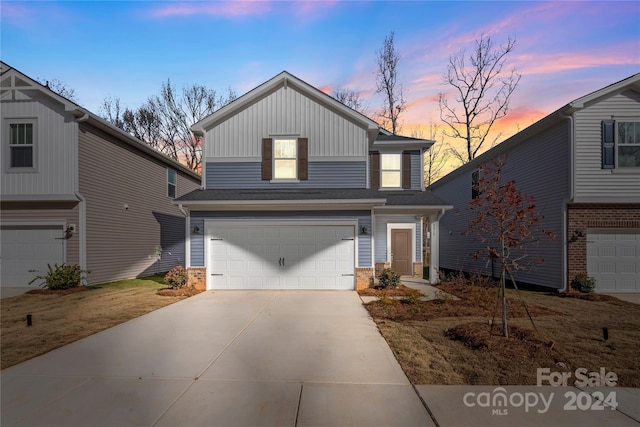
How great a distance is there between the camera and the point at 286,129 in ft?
39.5

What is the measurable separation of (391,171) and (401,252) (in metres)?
3.70

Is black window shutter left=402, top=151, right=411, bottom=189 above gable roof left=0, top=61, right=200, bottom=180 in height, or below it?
below

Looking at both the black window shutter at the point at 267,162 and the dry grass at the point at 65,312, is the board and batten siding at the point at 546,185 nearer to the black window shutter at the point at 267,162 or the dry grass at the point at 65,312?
the black window shutter at the point at 267,162

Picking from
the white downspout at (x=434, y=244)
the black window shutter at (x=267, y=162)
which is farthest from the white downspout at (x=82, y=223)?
the white downspout at (x=434, y=244)

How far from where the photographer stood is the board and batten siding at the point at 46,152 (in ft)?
37.3

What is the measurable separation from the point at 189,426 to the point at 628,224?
46.5ft

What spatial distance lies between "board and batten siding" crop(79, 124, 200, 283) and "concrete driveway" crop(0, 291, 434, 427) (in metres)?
7.19

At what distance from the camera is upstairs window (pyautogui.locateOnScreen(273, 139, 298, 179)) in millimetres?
12008

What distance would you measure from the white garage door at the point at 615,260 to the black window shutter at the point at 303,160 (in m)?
10.2

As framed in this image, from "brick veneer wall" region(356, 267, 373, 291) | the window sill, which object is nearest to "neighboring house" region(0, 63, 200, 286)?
the window sill

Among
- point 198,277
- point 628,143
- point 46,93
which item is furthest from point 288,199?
point 628,143

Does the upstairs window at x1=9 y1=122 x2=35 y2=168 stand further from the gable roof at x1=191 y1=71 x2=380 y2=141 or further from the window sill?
the window sill

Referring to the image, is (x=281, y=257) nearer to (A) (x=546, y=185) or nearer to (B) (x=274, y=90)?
(B) (x=274, y=90)

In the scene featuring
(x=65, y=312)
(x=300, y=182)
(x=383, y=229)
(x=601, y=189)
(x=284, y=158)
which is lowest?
(x=65, y=312)
